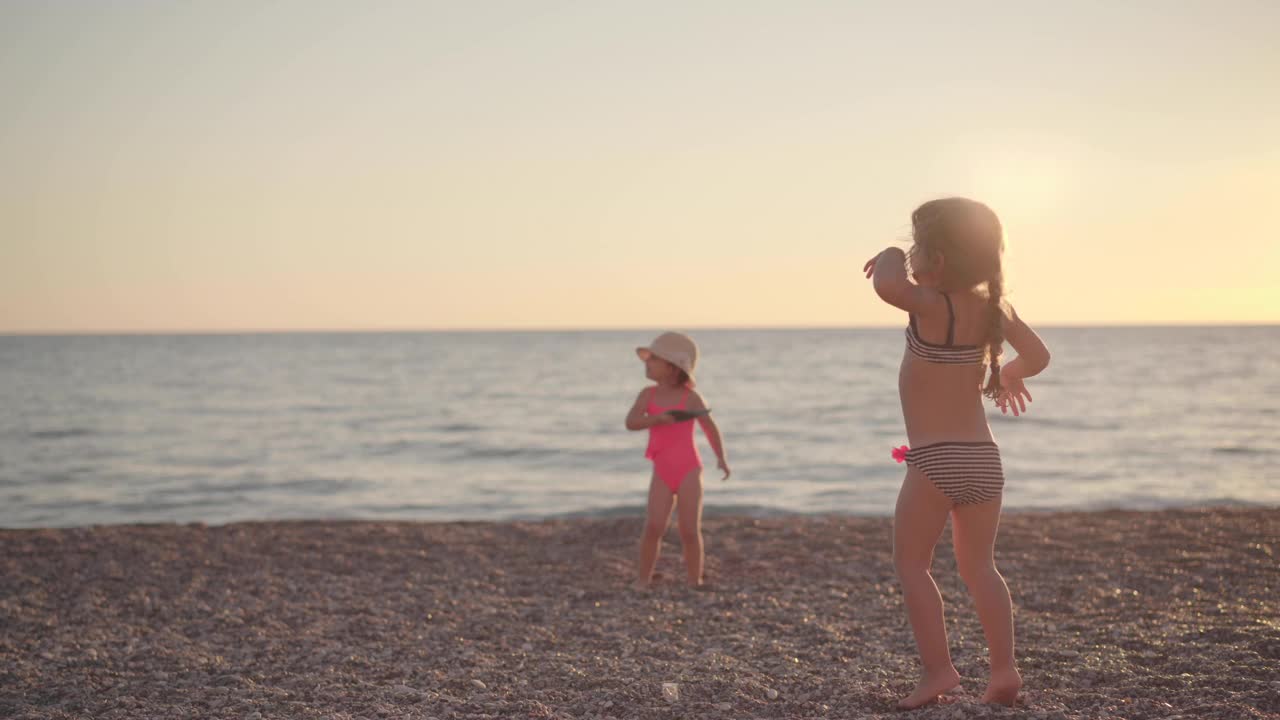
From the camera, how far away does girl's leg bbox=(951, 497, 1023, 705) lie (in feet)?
12.4

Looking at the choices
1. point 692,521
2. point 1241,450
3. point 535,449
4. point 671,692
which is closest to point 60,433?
point 535,449

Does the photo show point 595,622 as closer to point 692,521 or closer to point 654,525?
point 654,525

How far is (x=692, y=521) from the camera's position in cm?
696

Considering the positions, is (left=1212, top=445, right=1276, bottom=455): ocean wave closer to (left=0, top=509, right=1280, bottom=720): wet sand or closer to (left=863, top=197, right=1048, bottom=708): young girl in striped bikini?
(left=0, top=509, right=1280, bottom=720): wet sand

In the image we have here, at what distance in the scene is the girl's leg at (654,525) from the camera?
6.91 meters

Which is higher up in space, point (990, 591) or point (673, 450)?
point (673, 450)

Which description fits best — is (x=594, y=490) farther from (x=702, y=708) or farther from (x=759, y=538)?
(x=702, y=708)

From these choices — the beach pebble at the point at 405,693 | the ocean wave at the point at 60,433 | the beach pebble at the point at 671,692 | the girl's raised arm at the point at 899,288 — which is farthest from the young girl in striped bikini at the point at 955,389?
the ocean wave at the point at 60,433

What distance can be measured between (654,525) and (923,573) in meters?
3.24

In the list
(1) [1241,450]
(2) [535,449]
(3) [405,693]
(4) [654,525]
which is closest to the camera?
(3) [405,693]

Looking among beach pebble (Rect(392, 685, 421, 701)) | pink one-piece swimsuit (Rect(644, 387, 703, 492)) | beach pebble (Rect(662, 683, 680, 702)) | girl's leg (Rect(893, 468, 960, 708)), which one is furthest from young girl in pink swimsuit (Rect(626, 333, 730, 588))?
girl's leg (Rect(893, 468, 960, 708))

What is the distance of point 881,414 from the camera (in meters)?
25.4

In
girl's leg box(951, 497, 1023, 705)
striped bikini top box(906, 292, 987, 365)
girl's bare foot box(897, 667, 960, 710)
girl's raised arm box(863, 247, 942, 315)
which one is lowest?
girl's bare foot box(897, 667, 960, 710)

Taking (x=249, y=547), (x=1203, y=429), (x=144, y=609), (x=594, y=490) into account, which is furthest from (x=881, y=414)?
(x=144, y=609)
